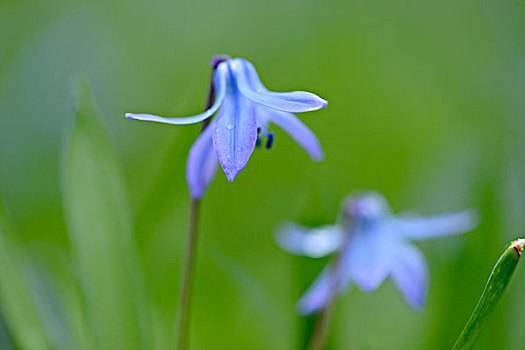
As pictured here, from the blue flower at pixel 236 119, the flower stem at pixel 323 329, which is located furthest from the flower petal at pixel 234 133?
the flower stem at pixel 323 329

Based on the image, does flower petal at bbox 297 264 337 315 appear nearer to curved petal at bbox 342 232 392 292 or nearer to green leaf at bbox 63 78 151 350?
curved petal at bbox 342 232 392 292

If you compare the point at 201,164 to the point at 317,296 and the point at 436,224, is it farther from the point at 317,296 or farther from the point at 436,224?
the point at 436,224

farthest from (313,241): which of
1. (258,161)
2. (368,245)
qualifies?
(258,161)

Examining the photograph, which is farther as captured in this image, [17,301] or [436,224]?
[436,224]

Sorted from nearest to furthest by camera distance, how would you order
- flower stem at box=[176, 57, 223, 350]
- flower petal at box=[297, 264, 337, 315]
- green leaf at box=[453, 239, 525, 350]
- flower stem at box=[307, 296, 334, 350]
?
1. green leaf at box=[453, 239, 525, 350]
2. flower stem at box=[176, 57, 223, 350]
3. flower stem at box=[307, 296, 334, 350]
4. flower petal at box=[297, 264, 337, 315]

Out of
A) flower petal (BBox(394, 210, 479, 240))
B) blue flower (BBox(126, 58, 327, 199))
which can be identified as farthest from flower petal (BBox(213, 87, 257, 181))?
flower petal (BBox(394, 210, 479, 240))

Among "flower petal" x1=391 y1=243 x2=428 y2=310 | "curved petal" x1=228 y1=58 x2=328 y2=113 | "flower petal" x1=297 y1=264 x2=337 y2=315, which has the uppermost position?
"curved petal" x1=228 y1=58 x2=328 y2=113
